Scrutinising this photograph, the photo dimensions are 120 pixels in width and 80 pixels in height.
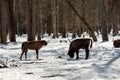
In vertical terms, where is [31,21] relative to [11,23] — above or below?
above

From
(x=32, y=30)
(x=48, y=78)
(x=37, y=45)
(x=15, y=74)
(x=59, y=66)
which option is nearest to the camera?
(x=48, y=78)

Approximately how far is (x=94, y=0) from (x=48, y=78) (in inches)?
1849

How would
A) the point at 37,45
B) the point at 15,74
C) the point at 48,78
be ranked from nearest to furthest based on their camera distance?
the point at 48,78, the point at 15,74, the point at 37,45

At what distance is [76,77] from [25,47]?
6.45 metres

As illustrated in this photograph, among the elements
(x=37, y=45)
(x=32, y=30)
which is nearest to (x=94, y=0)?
(x=32, y=30)

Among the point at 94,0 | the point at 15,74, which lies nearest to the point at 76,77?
the point at 15,74

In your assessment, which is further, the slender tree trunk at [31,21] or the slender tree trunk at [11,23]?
the slender tree trunk at [11,23]

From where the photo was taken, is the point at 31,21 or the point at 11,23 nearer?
the point at 31,21

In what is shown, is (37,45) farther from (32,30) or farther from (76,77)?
(32,30)

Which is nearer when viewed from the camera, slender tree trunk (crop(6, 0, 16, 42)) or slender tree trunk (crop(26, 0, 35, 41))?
slender tree trunk (crop(26, 0, 35, 41))

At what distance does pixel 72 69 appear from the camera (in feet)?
37.8

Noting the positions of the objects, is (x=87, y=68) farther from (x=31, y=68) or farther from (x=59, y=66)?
(x=31, y=68)

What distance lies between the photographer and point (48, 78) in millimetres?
9883

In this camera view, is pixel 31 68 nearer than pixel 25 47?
Yes
